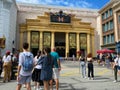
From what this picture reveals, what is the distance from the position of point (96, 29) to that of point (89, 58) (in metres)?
44.7

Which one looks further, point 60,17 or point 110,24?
point 60,17

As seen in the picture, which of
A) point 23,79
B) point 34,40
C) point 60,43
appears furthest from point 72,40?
point 23,79

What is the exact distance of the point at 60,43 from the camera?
175ft

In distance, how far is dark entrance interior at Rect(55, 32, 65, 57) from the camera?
52469mm

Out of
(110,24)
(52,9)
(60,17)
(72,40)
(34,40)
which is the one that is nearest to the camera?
(110,24)

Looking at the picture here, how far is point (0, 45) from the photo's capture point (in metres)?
24.2

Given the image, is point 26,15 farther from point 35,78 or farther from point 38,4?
point 35,78

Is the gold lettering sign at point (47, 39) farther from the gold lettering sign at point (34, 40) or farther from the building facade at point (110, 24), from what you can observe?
the building facade at point (110, 24)

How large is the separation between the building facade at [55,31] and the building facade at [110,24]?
390 cm

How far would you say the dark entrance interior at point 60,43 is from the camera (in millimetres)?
52469

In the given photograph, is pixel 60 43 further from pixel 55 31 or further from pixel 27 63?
pixel 27 63

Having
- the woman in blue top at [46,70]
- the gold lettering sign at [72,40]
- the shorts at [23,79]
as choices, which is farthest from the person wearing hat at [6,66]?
the gold lettering sign at [72,40]

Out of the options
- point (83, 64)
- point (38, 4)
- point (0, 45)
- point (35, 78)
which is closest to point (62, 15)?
point (38, 4)

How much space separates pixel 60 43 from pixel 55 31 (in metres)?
4.53
